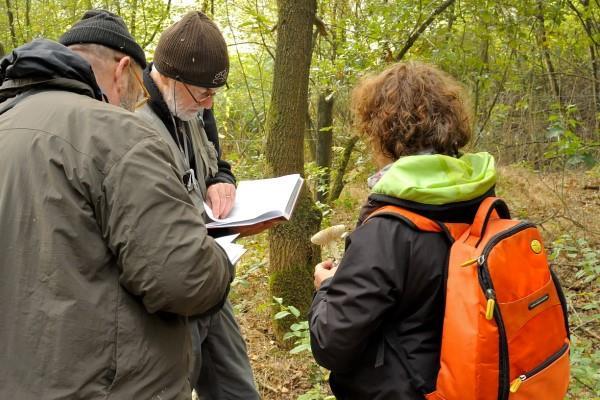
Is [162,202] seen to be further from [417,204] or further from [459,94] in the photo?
[459,94]

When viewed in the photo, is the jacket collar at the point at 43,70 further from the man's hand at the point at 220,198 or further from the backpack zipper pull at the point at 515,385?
the backpack zipper pull at the point at 515,385

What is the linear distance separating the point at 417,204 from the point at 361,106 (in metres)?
0.45

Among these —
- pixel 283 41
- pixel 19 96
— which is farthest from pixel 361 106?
pixel 283 41

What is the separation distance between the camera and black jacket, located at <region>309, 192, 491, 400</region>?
63.6 inches

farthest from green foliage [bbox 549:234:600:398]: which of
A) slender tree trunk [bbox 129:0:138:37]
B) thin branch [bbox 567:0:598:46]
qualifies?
slender tree trunk [bbox 129:0:138:37]

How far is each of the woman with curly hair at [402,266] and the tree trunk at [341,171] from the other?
586 centimetres

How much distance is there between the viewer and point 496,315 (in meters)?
1.54

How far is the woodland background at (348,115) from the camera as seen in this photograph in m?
4.20

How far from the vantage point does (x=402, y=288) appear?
1.62 metres

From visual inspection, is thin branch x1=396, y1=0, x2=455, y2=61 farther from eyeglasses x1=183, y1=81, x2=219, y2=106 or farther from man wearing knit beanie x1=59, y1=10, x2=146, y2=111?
man wearing knit beanie x1=59, y1=10, x2=146, y2=111

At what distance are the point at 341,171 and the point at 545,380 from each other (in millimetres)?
6740

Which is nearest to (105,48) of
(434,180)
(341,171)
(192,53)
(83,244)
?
(192,53)

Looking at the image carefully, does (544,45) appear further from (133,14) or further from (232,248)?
(133,14)

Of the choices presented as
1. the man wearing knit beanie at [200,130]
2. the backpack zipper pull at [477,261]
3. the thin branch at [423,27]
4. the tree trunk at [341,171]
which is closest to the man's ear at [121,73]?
the man wearing knit beanie at [200,130]
